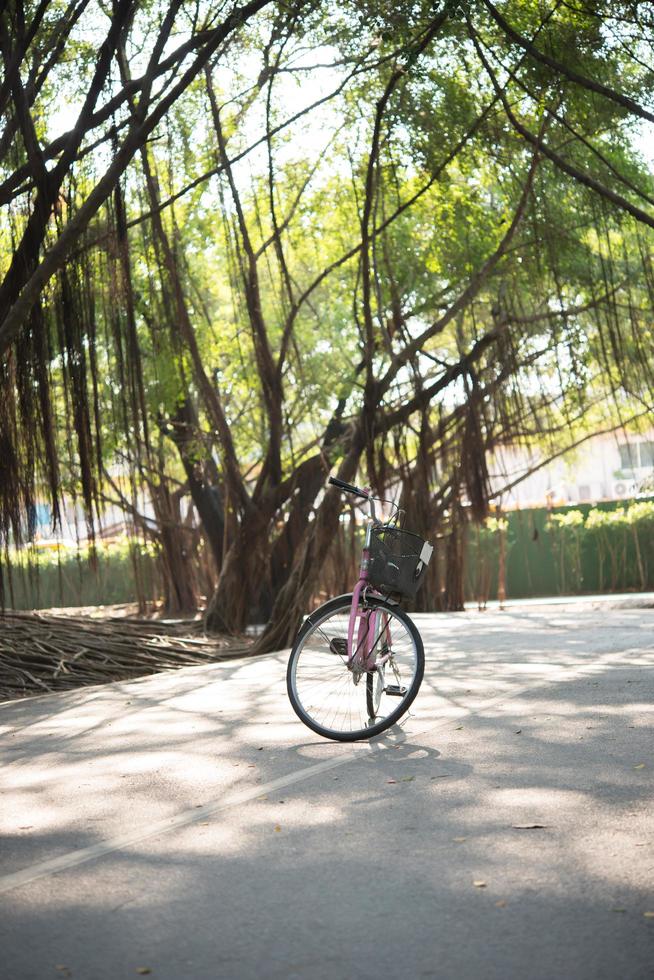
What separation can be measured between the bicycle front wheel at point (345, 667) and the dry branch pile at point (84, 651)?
11.6 ft

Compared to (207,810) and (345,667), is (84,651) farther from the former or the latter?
(207,810)

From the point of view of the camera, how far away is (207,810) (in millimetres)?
4242

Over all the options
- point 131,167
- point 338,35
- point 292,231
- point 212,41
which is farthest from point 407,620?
point 292,231

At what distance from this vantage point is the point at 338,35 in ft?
34.9

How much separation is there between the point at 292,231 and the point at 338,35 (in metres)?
5.69

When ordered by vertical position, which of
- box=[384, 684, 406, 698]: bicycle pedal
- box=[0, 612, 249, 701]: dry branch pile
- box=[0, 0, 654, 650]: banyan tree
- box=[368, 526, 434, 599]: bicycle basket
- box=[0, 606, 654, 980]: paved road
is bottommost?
box=[0, 606, 654, 980]: paved road

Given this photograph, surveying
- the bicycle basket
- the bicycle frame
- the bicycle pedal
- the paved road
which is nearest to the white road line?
the paved road

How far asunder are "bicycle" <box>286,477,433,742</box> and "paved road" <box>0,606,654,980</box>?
0.70 feet

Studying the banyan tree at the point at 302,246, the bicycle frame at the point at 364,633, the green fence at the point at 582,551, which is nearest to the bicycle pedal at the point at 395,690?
the bicycle frame at the point at 364,633

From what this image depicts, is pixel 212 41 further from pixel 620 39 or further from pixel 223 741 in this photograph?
pixel 223 741

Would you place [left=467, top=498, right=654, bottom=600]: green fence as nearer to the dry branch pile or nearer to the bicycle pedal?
the dry branch pile

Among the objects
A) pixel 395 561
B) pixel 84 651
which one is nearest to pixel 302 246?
pixel 84 651

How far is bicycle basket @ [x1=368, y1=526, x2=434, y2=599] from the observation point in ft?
18.8

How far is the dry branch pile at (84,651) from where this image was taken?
9.00m
